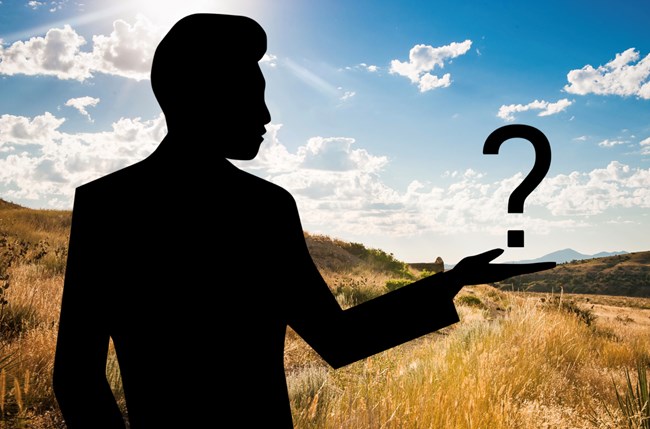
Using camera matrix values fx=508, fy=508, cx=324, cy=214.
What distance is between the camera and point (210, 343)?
1.09 meters

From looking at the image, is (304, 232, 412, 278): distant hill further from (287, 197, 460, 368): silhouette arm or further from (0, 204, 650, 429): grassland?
(287, 197, 460, 368): silhouette arm

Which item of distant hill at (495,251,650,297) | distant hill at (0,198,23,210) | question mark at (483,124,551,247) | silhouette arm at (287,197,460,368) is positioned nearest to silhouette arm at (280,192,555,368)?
silhouette arm at (287,197,460,368)

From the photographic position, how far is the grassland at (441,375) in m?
3.39

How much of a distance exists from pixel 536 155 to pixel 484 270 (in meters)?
0.42

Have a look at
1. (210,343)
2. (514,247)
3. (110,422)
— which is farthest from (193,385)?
(514,247)

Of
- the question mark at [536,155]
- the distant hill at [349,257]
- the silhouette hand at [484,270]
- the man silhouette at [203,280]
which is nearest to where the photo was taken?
the man silhouette at [203,280]

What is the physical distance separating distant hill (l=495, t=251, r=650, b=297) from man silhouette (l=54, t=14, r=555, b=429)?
52.0 meters

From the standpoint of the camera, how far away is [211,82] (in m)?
1.23

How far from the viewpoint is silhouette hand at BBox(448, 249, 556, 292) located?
1.20 metres

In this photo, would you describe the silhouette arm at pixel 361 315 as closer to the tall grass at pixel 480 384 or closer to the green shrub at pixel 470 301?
the tall grass at pixel 480 384

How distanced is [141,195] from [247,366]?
474 mm

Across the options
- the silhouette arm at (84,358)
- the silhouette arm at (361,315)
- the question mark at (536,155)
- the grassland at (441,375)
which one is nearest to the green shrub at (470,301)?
the grassland at (441,375)

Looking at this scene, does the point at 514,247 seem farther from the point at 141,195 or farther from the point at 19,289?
the point at 19,289

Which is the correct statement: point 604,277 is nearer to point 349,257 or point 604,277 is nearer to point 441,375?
point 349,257
